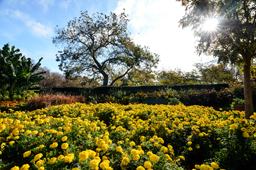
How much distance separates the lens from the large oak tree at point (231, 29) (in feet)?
11.3

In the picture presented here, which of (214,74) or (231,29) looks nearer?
(231,29)

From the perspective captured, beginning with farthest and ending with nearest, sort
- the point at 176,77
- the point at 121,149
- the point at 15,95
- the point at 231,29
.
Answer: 1. the point at 176,77
2. the point at 15,95
3. the point at 231,29
4. the point at 121,149

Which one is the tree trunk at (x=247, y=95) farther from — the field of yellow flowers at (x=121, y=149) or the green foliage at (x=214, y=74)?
the green foliage at (x=214, y=74)

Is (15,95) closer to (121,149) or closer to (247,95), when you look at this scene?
(121,149)

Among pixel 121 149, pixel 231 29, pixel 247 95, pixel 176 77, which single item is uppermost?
pixel 176 77

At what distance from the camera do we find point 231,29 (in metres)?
3.57

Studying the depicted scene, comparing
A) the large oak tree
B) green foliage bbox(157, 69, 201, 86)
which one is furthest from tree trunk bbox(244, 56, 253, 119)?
green foliage bbox(157, 69, 201, 86)

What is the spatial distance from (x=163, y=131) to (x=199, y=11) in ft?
11.0

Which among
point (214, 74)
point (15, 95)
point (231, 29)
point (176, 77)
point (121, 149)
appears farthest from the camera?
point (214, 74)

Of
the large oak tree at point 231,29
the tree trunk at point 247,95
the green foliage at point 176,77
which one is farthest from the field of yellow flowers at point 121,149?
the green foliage at point 176,77

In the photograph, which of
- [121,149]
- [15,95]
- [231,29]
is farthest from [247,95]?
[15,95]

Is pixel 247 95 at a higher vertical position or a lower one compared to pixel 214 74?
lower

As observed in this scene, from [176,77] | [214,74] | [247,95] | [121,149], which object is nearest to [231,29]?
[247,95]

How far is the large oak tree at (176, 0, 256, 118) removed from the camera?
3445mm
